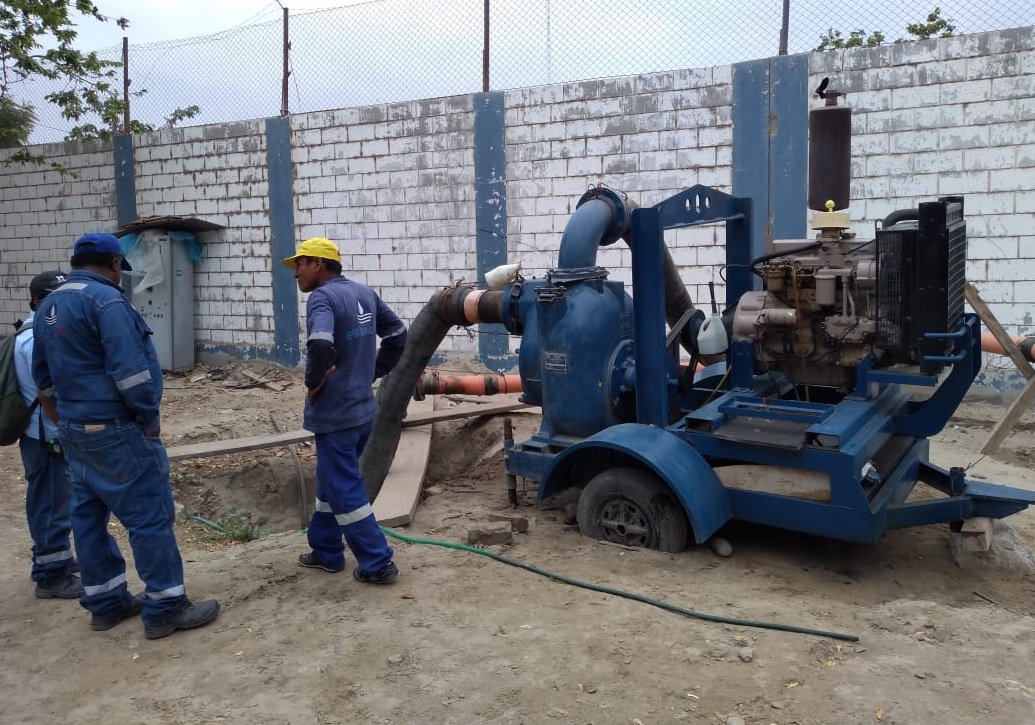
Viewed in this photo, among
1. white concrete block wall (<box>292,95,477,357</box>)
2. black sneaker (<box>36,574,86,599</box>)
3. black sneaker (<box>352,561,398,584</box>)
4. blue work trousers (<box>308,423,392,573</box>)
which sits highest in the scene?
white concrete block wall (<box>292,95,477,357</box>)

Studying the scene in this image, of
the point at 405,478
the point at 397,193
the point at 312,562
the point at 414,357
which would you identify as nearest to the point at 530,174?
the point at 397,193

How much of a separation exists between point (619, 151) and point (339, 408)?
19.4 ft

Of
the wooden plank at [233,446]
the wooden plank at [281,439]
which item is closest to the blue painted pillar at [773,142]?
the wooden plank at [281,439]

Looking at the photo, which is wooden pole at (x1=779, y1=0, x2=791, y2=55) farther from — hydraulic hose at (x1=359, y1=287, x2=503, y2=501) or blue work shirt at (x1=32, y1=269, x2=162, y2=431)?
blue work shirt at (x1=32, y1=269, x2=162, y2=431)

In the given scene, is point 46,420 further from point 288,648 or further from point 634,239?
point 634,239

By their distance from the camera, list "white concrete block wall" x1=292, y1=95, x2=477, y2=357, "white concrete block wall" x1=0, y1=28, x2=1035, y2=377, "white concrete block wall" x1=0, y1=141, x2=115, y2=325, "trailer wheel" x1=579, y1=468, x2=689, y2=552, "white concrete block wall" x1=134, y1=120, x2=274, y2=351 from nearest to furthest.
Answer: "trailer wheel" x1=579, y1=468, x2=689, y2=552 → "white concrete block wall" x1=0, y1=28, x2=1035, y2=377 → "white concrete block wall" x1=292, y1=95, x2=477, y2=357 → "white concrete block wall" x1=134, y1=120, x2=274, y2=351 → "white concrete block wall" x1=0, y1=141, x2=115, y2=325

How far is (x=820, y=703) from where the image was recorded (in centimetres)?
306

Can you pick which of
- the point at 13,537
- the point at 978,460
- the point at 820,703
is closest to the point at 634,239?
the point at 820,703

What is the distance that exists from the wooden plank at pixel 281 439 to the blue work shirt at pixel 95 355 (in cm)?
307

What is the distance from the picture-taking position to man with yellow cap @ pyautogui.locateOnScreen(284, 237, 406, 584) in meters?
4.14

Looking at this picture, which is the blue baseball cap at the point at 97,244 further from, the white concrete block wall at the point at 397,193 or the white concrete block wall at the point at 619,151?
the white concrete block wall at the point at 397,193

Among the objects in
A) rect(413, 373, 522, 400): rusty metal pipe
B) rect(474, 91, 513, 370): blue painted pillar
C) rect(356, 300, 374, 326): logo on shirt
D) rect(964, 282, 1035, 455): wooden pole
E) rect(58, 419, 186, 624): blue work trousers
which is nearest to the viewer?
rect(58, 419, 186, 624): blue work trousers

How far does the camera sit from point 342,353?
4.23 metres

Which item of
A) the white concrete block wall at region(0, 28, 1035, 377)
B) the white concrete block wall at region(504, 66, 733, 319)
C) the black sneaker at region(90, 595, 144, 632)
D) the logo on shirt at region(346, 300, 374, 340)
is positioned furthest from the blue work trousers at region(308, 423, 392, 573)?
the white concrete block wall at region(0, 28, 1035, 377)
